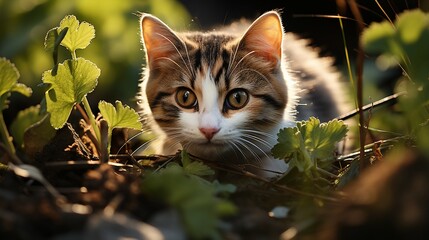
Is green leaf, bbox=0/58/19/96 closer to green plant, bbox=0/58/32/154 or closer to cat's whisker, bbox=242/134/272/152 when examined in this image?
green plant, bbox=0/58/32/154

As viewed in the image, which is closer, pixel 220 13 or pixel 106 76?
pixel 106 76

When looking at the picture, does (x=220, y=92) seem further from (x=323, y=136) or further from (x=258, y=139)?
(x=323, y=136)

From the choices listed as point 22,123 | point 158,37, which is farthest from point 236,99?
point 22,123

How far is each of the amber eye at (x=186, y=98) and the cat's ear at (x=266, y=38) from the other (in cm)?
21

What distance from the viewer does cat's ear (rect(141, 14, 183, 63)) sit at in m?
2.05

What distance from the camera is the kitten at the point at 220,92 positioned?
1.89m

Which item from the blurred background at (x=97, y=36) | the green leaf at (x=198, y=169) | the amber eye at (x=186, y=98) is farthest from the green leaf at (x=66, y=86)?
the blurred background at (x=97, y=36)

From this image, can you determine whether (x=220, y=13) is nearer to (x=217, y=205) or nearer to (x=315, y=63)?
(x=315, y=63)

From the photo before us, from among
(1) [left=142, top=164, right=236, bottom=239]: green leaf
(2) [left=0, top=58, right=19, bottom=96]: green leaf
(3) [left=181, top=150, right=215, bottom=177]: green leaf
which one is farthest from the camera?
(3) [left=181, top=150, right=215, bottom=177]: green leaf

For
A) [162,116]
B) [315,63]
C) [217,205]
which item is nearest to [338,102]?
[315,63]


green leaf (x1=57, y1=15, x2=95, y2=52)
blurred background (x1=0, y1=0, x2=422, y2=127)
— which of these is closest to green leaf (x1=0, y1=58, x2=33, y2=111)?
green leaf (x1=57, y1=15, x2=95, y2=52)

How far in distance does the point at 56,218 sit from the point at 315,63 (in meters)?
2.07

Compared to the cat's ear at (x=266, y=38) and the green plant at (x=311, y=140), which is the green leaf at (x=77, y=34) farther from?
the cat's ear at (x=266, y=38)

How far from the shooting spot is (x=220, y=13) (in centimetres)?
458
